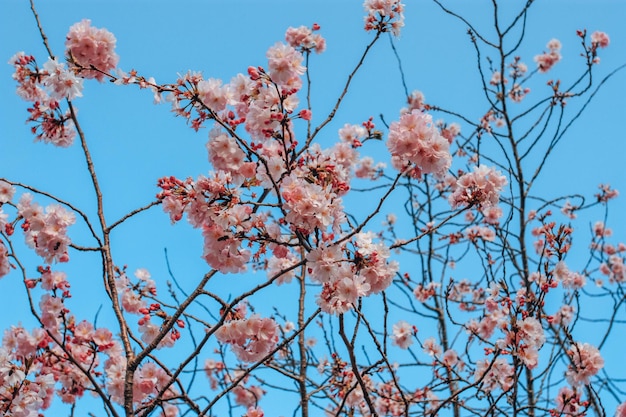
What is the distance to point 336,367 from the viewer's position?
3.45 m

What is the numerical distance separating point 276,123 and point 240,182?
0.99 ft

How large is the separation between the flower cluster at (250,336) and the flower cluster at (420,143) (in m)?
0.98

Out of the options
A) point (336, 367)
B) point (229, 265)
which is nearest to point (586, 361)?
point (336, 367)

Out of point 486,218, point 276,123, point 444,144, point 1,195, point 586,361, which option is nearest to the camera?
point 444,144

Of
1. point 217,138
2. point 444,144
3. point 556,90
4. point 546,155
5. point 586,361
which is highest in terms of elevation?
point 556,90

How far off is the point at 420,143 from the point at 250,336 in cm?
117

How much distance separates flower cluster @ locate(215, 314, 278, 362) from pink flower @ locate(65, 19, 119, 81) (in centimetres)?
147

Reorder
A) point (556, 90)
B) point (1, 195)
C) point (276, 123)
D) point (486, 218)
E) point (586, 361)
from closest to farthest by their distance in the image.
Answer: point (276, 123) → point (1, 195) → point (586, 361) → point (556, 90) → point (486, 218)

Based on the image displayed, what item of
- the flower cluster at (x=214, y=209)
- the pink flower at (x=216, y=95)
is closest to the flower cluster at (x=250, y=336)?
the flower cluster at (x=214, y=209)

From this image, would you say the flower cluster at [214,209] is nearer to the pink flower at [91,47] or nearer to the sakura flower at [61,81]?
the sakura flower at [61,81]

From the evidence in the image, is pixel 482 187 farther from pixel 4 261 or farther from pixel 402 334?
pixel 4 261

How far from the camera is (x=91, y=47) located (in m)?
3.04

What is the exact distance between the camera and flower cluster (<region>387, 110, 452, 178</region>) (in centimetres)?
241

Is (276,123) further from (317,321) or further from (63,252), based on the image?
(317,321)
